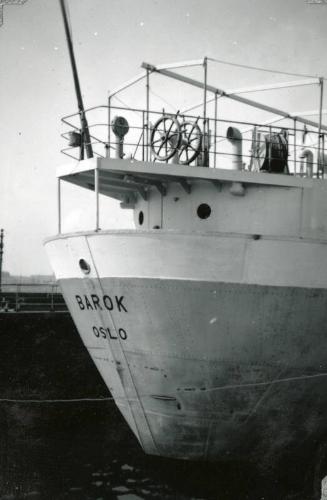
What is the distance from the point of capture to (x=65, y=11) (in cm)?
1186

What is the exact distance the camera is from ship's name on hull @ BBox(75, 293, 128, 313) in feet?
34.8

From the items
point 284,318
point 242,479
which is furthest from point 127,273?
point 242,479

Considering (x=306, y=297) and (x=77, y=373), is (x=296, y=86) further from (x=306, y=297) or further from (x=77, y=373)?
(x=77, y=373)

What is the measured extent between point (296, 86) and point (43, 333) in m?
11.1

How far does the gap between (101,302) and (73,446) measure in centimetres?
536

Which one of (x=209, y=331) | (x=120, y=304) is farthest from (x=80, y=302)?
(x=209, y=331)

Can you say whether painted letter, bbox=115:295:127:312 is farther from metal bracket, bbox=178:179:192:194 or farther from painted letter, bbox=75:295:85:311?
metal bracket, bbox=178:179:192:194

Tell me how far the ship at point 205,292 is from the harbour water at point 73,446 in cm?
55

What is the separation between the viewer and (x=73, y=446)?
1424 cm

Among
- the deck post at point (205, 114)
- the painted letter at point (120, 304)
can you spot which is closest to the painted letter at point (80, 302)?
the painted letter at point (120, 304)

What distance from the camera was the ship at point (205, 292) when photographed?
9992mm

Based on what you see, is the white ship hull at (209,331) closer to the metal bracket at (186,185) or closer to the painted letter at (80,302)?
the painted letter at (80,302)

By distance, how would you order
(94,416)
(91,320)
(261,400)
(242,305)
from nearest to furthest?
(242,305) < (261,400) < (91,320) < (94,416)

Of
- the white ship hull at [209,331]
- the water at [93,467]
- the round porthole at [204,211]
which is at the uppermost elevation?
the round porthole at [204,211]
